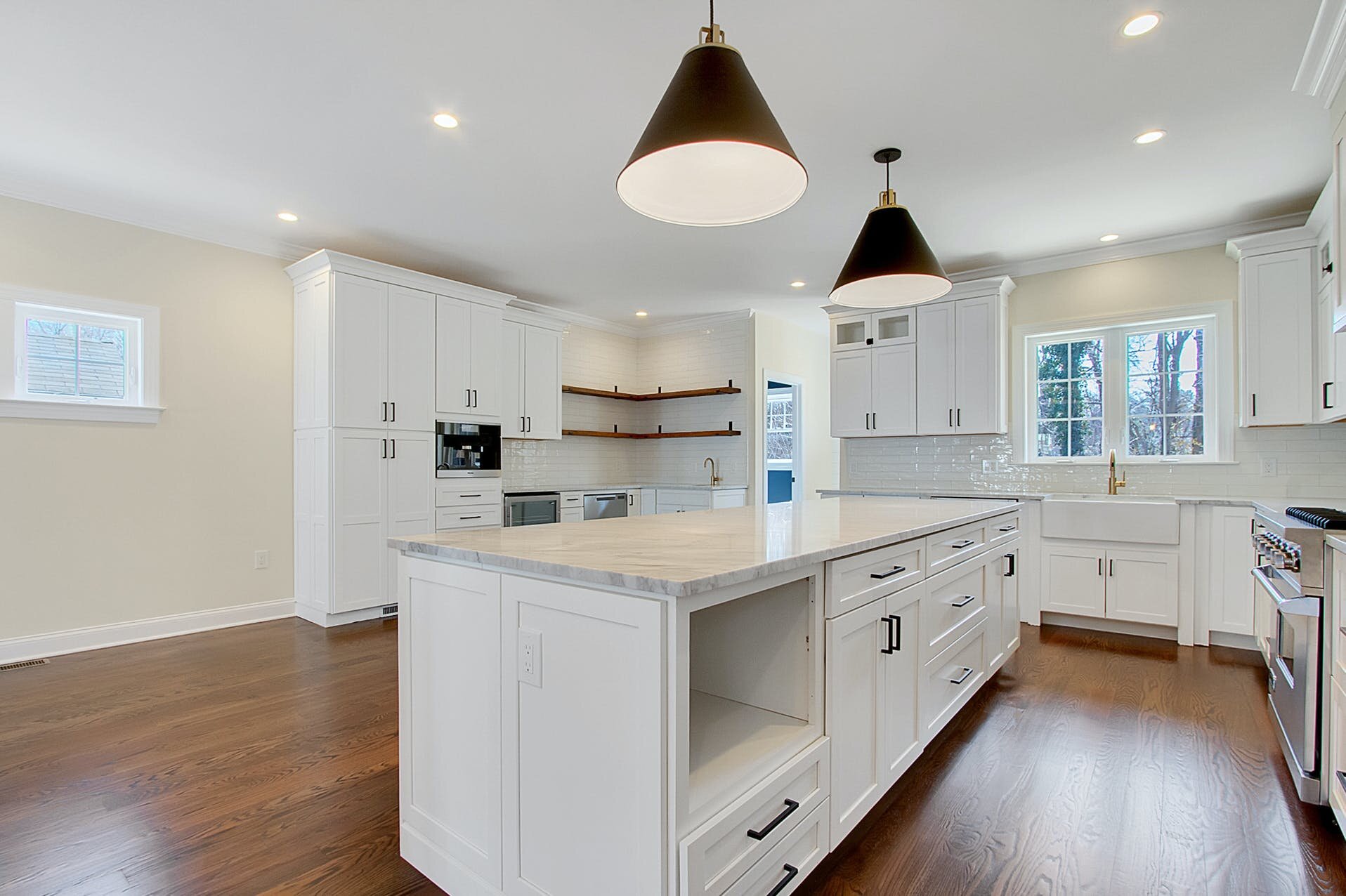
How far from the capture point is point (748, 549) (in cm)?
166

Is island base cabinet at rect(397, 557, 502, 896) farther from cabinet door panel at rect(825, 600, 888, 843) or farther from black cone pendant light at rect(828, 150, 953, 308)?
black cone pendant light at rect(828, 150, 953, 308)

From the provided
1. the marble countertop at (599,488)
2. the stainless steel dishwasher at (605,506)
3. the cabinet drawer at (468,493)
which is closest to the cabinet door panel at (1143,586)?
the marble countertop at (599,488)

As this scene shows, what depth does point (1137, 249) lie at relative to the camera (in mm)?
4602

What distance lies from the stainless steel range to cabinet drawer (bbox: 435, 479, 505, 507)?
483cm

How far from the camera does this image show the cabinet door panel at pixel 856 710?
1.70m

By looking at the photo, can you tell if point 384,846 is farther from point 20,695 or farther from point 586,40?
point 586,40

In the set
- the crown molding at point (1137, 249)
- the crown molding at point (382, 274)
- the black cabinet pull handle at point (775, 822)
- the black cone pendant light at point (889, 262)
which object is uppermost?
the crown molding at point (1137, 249)

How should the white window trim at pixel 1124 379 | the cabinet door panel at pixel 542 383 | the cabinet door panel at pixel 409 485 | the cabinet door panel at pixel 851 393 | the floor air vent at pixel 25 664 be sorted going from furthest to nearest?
the cabinet door panel at pixel 542 383 → the cabinet door panel at pixel 851 393 → the cabinet door panel at pixel 409 485 → the white window trim at pixel 1124 379 → the floor air vent at pixel 25 664

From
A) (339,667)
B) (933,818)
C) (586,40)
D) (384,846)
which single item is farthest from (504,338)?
(933,818)

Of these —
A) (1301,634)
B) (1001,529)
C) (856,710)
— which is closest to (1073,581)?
(1001,529)

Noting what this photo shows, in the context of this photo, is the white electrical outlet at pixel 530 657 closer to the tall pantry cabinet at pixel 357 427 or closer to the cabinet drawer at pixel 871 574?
the cabinet drawer at pixel 871 574

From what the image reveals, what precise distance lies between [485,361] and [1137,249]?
16.4ft

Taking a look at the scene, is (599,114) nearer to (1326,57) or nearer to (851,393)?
(1326,57)

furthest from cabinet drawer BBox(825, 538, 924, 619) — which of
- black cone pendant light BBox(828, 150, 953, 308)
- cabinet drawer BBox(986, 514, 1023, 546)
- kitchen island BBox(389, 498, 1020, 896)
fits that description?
black cone pendant light BBox(828, 150, 953, 308)
